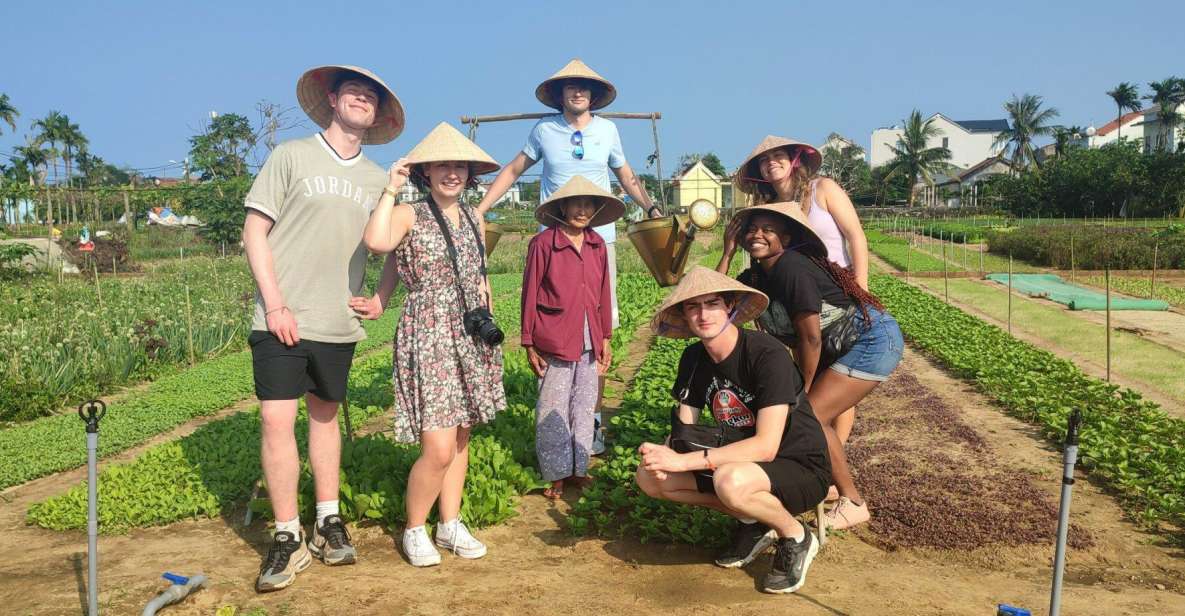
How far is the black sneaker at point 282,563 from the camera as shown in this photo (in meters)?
3.44

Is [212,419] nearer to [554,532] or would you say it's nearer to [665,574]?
[554,532]

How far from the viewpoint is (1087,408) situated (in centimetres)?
620

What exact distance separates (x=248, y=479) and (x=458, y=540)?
65.9 inches

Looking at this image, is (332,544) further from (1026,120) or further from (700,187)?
(1026,120)

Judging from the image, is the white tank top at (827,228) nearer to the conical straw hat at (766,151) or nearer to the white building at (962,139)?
the conical straw hat at (766,151)

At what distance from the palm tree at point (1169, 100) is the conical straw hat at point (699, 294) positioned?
Answer: 66.8m

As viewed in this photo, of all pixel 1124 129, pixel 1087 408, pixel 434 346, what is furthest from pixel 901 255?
pixel 1124 129

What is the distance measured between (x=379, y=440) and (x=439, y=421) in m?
1.48

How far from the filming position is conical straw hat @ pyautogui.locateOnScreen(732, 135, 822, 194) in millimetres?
4035

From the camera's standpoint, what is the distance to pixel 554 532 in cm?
418

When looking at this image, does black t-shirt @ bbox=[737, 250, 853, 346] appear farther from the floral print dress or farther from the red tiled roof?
the red tiled roof

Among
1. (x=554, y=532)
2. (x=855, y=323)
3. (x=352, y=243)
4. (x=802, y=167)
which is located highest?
(x=802, y=167)

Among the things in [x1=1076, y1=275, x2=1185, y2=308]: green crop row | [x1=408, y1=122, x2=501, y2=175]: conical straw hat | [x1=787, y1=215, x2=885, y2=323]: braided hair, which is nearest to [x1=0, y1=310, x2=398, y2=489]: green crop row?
[x1=408, y1=122, x2=501, y2=175]: conical straw hat

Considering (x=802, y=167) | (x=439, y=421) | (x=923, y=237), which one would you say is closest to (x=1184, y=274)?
(x=923, y=237)
